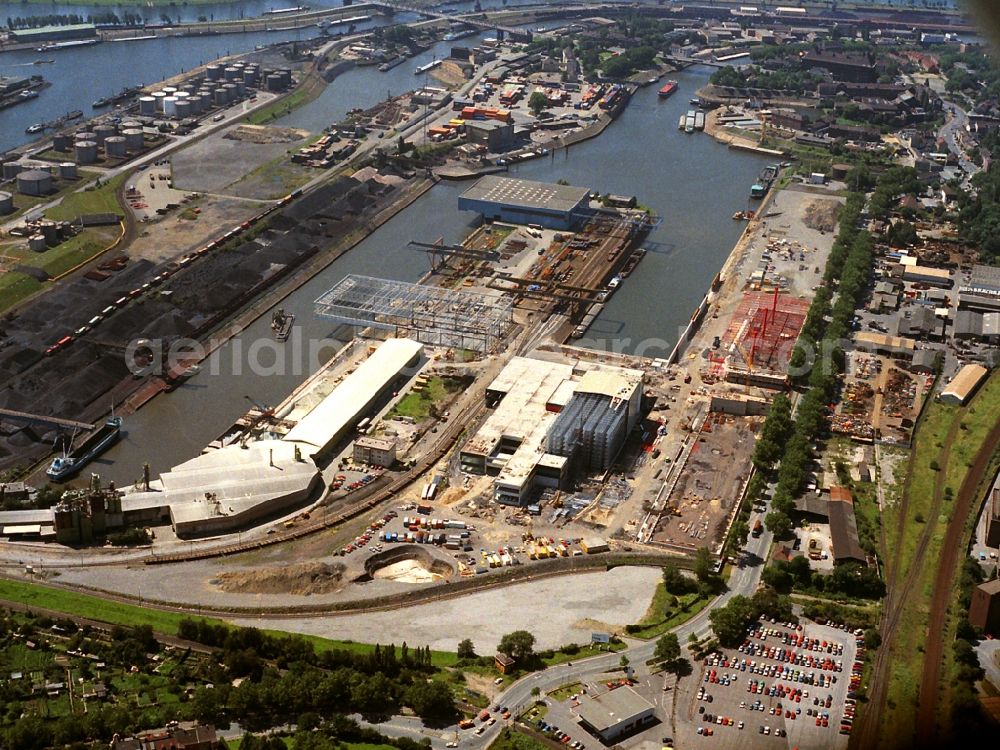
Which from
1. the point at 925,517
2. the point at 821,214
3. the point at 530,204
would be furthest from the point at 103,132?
the point at 925,517

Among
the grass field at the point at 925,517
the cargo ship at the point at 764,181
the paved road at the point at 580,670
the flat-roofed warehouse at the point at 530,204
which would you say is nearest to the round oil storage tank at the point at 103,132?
the flat-roofed warehouse at the point at 530,204

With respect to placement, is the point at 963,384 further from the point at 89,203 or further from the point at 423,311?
the point at 89,203

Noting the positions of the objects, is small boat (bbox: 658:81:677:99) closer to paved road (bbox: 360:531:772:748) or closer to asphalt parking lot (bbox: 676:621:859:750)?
paved road (bbox: 360:531:772:748)

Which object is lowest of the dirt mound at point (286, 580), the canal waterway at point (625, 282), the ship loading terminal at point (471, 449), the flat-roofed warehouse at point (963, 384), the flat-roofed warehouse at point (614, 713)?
the canal waterway at point (625, 282)

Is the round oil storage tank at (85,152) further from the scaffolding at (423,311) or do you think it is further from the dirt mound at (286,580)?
the dirt mound at (286,580)

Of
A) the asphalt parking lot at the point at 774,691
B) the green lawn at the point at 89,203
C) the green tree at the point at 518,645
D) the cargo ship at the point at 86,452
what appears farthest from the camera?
the green lawn at the point at 89,203

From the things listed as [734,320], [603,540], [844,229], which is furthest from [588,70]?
[603,540]
